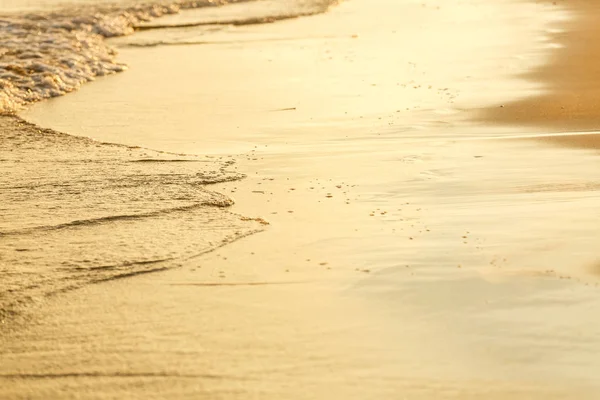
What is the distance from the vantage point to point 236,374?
3.12m

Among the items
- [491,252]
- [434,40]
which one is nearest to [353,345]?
[491,252]

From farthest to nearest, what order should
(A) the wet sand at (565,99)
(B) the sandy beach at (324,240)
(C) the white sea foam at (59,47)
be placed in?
(C) the white sea foam at (59,47), (A) the wet sand at (565,99), (B) the sandy beach at (324,240)

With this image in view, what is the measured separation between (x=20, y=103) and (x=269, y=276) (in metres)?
4.81

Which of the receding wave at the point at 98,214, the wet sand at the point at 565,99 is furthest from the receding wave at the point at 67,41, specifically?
the wet sand at the point at 565,99

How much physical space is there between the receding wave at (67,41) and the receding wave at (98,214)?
88.3 inches

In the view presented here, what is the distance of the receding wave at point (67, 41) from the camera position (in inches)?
338

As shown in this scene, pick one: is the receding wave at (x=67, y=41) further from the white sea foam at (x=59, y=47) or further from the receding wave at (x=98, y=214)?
the receding wave at (x=98, y=214)

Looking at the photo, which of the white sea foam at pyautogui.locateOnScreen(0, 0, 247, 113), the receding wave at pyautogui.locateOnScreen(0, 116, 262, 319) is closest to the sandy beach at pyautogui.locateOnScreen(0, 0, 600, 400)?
the receding wave at pyautogui.locateOnScreen(0, 116, 262, 319)

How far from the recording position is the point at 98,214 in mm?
4742

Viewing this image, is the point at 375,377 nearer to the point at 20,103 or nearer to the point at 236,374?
the point at 236,374

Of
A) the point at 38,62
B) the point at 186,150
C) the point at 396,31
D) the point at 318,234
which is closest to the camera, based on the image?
the point at 318,234

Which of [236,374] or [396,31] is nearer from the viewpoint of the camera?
[236,374]

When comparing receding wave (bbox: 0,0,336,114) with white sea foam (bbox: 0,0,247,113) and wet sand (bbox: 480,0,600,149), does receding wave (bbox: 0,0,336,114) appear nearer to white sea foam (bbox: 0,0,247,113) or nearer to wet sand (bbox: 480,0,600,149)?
white sea foam (bbox: 0,0,247,113)

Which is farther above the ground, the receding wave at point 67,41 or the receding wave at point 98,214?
the receding wave at point 67,41
